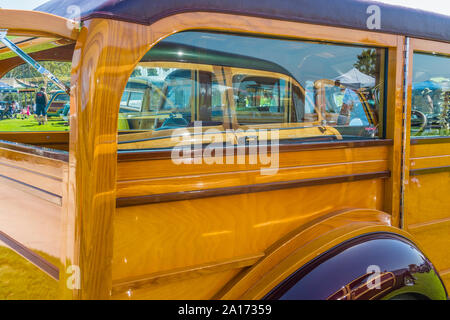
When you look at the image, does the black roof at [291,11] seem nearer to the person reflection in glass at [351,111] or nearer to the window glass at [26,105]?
the person reflection in glass at [351,111]

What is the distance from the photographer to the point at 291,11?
161cm

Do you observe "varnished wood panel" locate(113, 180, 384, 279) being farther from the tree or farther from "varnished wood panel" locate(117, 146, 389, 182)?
the tree

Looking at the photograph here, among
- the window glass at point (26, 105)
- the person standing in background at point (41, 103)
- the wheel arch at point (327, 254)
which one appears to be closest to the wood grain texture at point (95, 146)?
the wheel arch at point (327, 254)

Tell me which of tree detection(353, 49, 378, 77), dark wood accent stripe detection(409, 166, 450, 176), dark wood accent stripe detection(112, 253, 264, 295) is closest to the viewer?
dark wood accent stripe detection(112, 253, 264, 295)

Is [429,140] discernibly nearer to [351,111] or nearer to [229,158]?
[351,111]

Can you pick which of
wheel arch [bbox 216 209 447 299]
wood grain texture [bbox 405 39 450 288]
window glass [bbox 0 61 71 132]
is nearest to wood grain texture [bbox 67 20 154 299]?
wheel arch [bbox 216 209 447 299]

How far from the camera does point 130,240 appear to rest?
4.43ft

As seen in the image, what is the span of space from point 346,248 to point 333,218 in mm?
176

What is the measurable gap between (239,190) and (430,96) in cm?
152

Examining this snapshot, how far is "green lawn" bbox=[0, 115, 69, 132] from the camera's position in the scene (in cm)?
255

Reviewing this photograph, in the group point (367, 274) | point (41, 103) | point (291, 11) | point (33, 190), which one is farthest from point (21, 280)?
point (291, 11)

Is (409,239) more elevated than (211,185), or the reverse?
(211,185)

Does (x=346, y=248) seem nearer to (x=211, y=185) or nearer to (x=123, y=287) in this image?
(x=211, y=185)
